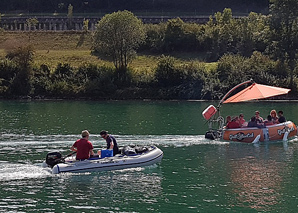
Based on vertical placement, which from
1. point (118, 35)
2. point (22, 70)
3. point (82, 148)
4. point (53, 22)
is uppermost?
point (53, 22)

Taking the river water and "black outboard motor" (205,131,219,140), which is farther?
"black outboard motor" (205,131,219,140)

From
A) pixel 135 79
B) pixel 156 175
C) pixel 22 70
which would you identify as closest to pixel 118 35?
pixel 135 79

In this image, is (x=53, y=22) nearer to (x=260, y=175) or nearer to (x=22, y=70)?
(x=22, y=70)

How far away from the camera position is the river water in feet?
93.4

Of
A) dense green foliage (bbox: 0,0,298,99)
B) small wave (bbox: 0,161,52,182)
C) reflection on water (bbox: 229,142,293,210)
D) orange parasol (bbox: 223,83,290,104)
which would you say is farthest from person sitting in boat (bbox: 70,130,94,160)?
dense green foliage (bbox: 0,0,298,99)

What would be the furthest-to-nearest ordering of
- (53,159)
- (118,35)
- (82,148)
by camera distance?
(118,35), (82,148), (53,159)

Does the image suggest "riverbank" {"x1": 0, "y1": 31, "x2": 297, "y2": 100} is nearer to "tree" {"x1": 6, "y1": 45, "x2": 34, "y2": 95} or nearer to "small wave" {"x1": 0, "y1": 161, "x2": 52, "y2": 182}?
Answer: "tree" {"x1": 6, "y1": 45, "x2": 34, "y2": 95}

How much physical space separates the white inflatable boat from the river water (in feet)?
1.16

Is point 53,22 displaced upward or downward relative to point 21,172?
upward

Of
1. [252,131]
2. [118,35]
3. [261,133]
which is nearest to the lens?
[252,131]

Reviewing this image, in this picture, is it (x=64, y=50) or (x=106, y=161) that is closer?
(x=106, y=161)

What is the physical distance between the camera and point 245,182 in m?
32.6

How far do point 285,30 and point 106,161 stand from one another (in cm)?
6430

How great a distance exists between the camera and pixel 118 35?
90250mm
